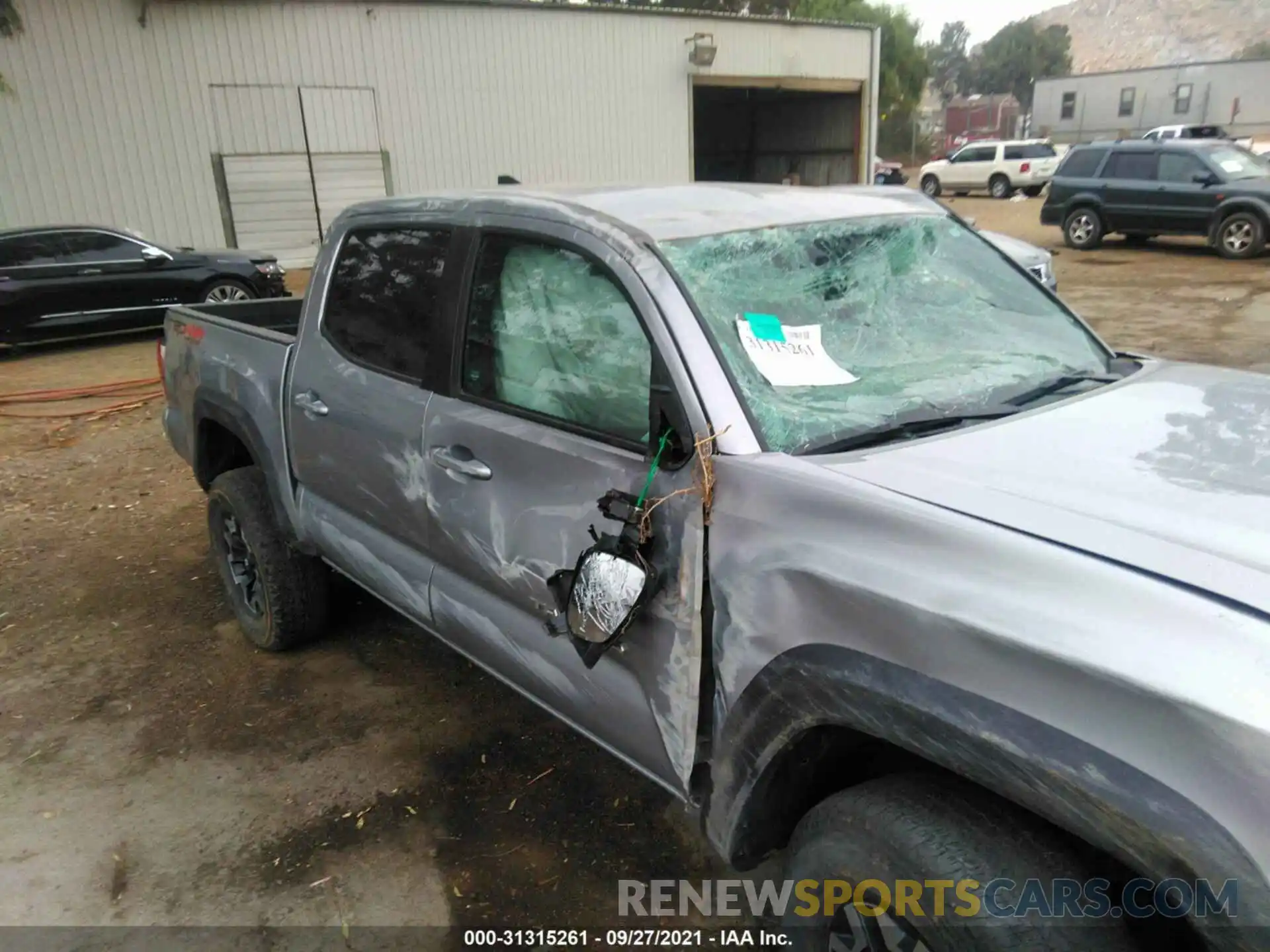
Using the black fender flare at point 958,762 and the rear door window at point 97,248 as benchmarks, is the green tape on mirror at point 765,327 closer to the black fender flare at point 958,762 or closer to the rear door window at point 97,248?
the black fender flare at point 958,762

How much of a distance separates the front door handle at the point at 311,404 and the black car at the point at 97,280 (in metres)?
9.40

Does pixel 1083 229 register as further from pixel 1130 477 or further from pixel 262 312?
pixel 1130 477

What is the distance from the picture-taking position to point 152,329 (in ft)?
40.6

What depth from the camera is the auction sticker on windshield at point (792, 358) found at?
2.21 meters

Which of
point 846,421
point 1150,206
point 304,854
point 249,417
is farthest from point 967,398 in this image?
point 1150,206

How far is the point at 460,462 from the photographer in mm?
2656

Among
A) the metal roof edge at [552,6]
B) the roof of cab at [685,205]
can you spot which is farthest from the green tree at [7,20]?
the roof of cab at [685,205]

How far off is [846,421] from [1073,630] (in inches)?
32.4

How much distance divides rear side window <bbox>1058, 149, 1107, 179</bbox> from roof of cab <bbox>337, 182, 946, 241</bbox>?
15.2 m

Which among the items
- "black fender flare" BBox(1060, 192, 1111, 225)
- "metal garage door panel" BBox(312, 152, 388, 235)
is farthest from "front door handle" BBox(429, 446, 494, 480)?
"black fender flare" BBox(1060, 192, 1111, 225)

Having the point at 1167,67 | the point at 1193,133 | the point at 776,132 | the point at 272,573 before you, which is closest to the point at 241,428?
the point at 272,573

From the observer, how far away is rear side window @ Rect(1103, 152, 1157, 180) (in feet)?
50.2

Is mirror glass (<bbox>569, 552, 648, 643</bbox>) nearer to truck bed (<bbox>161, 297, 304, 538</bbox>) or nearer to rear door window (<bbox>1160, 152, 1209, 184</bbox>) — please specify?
truck bed (<bbox>161, 297, 304, 538</bbox>)

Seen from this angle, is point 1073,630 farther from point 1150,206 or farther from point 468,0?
point 468,0
